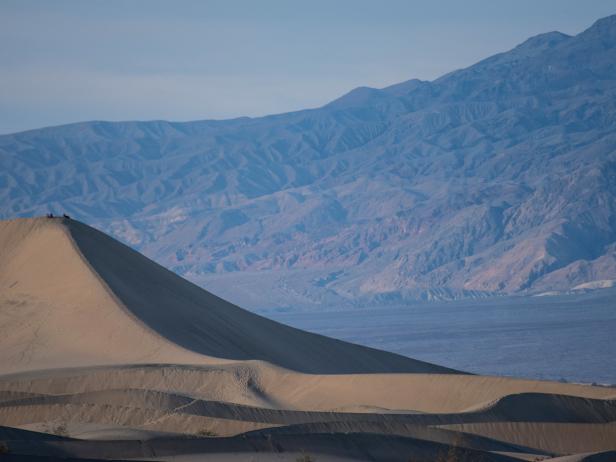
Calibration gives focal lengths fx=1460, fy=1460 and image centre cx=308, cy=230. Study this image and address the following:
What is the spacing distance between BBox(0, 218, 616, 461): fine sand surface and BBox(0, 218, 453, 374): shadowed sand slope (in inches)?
3.8

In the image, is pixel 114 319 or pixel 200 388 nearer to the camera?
pixel 200 388

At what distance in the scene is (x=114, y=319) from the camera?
6406 cm

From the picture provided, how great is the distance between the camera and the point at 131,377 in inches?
2128

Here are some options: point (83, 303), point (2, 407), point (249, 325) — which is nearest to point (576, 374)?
point (249, 325)

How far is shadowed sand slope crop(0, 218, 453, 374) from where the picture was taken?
2411 inches

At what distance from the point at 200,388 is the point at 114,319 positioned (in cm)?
1168

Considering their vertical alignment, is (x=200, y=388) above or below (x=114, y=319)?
below

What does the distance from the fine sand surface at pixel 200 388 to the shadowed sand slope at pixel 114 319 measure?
Answer: 3.8 inches

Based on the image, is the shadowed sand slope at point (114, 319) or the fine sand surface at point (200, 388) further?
the shadowed sand slope at point (114, 319)

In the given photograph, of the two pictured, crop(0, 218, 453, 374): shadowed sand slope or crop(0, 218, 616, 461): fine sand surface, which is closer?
crop(0, 218, 616, 461): fine sand surface

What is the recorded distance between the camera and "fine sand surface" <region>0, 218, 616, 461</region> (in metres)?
36.1

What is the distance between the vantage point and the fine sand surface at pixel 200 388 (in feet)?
118

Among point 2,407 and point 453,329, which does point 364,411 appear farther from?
point 453,329

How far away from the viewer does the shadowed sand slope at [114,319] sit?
61.2 m
